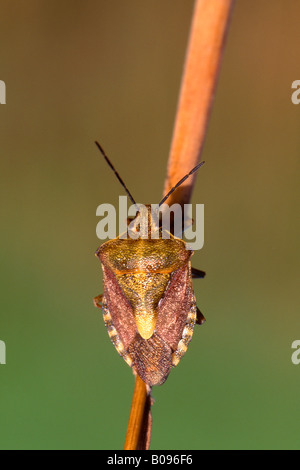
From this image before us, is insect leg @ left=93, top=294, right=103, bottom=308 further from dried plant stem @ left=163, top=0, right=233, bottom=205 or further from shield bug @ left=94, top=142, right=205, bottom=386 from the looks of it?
dried plant stem @ left=163, top=0, right=233, bottom=205

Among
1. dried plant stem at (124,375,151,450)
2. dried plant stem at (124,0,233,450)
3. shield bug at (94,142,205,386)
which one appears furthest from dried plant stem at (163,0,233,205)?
dried plant stem at (124,375,151,450)

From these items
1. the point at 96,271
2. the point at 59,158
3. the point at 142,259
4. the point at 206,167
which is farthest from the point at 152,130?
the point at 142,259

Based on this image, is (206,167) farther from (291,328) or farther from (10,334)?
(10,334)

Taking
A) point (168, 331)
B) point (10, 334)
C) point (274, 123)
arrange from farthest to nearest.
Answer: point (274, 123) < point (10, 334) < point (168, 331)

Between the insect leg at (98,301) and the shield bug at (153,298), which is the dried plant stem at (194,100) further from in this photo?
the insect leg at (98,301)

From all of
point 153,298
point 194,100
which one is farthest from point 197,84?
point 153,298

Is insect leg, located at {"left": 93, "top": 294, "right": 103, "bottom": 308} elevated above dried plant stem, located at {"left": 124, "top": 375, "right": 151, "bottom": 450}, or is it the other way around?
insect leg, located at {"left": 93, "top": 294, "right": 103, "bottom": 308}
